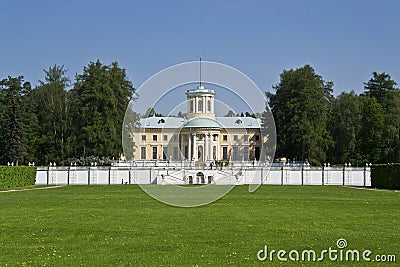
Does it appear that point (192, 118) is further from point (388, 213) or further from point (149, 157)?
point (388, 213)

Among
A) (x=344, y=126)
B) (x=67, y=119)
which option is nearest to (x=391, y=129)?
(x=344, y=126)

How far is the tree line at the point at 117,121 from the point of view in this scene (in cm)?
6450

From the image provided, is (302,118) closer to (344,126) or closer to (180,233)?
(344,126)

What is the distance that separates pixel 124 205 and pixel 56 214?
4734 millimetres

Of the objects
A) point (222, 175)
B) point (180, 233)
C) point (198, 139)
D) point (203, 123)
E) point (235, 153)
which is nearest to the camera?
point (180, 233)

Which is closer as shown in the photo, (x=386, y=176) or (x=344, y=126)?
(x=386, y=176)

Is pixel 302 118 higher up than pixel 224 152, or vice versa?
pixel 302 118

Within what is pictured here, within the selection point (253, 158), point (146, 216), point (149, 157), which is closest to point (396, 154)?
point (253, 158)

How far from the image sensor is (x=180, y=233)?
16344mm

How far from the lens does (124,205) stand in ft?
86.1

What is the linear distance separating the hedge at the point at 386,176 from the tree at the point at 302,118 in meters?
11.2

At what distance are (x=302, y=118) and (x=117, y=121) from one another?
17799mm

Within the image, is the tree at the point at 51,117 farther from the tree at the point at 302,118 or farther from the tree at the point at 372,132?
the tree at the point at 372,132

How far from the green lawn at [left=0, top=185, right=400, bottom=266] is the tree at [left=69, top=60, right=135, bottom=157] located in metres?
39.0
